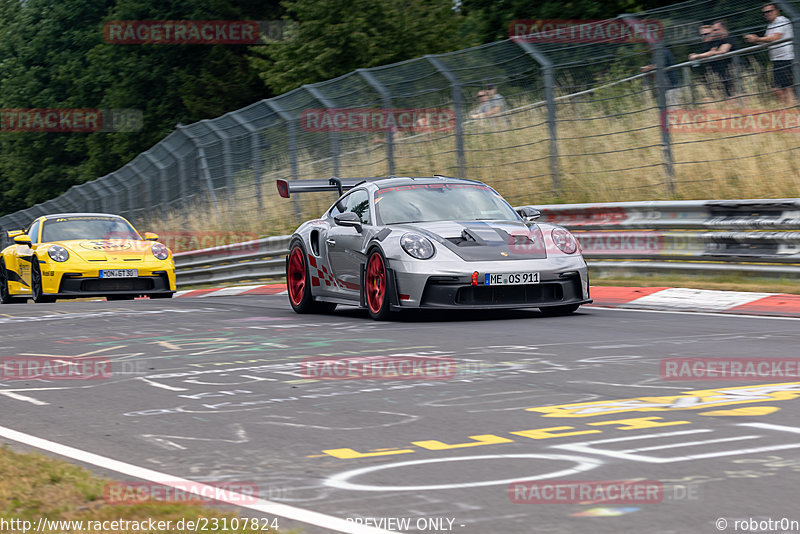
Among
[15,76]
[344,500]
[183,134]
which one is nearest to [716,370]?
[344,500]

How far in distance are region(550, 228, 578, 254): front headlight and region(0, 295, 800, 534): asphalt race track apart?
1052 millimetres

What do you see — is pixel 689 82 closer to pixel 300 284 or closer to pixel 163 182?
pixel 300 284

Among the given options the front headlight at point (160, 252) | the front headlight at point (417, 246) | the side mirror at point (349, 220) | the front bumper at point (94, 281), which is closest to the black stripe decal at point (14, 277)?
the front bumper at point (94, 281)

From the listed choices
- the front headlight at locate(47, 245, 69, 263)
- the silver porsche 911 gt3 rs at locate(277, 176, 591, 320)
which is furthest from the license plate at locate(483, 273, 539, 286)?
the front headlight at locate(47, 245, 69, 263)

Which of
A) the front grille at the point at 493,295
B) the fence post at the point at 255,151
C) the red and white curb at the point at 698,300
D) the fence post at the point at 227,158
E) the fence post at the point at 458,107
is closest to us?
the front grille at the point at 493,295

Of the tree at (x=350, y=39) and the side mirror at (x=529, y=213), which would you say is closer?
the side mirror at (x=529, y=213)

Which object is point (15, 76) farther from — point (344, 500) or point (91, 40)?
point (344, 500)

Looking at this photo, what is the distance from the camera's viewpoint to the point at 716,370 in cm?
644

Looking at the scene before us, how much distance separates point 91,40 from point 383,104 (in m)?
42.4

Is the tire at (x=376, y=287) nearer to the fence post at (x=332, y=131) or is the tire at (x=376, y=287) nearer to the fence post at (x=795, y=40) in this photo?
the fence post at (x=795, y=40)

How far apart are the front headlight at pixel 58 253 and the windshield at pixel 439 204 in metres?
6.49

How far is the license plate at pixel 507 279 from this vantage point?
974 centimetres

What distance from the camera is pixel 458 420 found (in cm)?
521

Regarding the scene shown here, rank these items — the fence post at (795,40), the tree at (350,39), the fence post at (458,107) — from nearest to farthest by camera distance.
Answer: the fence post at (795,40)
the fence post at (458,107)
the tree at (350,39)
